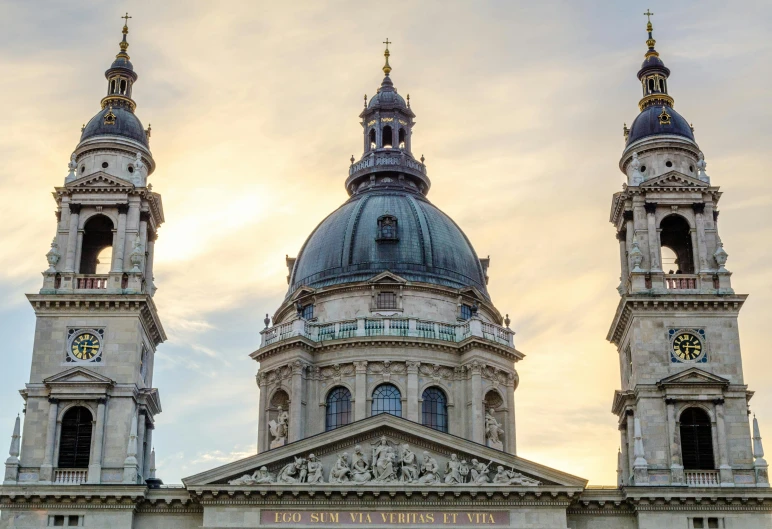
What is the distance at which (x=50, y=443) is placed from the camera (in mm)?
53375

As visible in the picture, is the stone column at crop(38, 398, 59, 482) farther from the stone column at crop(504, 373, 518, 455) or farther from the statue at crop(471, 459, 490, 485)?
the stone column at crop(504, 373, 518, 455)

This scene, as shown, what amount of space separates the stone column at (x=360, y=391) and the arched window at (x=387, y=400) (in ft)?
2.15

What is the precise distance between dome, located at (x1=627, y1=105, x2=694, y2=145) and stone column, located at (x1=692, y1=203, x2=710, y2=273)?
388cm

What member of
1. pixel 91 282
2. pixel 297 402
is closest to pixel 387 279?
pixel 297 402

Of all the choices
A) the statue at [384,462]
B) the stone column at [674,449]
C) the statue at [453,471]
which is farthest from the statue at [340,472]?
the stone column at [674,449]

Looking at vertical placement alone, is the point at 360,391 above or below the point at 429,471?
above

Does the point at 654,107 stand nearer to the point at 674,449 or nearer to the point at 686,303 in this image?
the point at 686,303

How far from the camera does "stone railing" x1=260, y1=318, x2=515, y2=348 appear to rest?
67.7 m

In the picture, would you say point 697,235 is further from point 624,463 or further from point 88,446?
point 88,446

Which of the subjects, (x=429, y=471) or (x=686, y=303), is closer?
(x=429, y=471)

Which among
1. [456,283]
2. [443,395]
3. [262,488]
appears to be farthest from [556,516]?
[456,283]

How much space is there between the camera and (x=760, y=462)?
2073 inches

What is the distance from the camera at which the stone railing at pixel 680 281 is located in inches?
2218

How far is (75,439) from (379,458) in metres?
13.2
